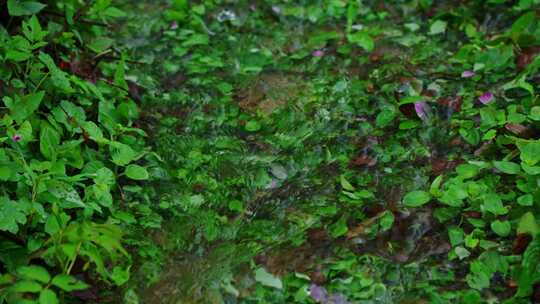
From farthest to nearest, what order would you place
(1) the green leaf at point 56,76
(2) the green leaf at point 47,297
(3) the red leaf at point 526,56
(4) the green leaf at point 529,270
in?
(3) the red leaf at point 526,56, (1) the green leaf at point 56,76, (4) the green leaf at point 529,270, (2) the green leaf at point 47,297

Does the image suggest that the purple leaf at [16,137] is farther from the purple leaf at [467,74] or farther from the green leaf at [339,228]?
the purple leaf at [467,74]

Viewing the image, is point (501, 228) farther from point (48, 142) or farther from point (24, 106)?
point (24, 106)

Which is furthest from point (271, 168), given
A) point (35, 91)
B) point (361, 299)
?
point (35, 91)

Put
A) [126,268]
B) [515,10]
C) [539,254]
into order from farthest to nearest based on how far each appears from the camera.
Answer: [515,10] → [126,268] → [539,254]

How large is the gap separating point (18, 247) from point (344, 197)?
4.29ft

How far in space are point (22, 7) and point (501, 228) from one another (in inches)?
92.0

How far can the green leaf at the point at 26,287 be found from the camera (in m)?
1.98

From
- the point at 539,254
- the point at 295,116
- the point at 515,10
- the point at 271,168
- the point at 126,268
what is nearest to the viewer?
the point at 539,254

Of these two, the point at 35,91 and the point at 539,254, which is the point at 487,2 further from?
the point at 35,91

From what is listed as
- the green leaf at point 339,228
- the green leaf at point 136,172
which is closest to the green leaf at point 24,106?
the green leaf at point 136,172

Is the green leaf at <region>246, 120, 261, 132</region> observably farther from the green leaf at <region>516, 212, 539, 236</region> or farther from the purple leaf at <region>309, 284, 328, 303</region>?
the green leaf at <region>516, 212, 539, 236</region>

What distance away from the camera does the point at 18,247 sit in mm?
2299

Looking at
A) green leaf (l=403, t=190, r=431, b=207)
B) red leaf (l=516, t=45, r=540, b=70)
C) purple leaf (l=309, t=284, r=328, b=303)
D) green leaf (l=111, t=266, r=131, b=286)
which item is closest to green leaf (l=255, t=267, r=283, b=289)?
purple leaf (l=309, t=284, r=328, b=303)

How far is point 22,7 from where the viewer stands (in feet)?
9.77
